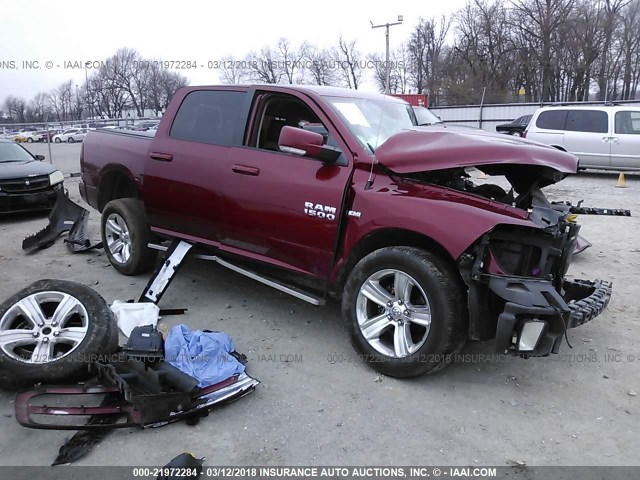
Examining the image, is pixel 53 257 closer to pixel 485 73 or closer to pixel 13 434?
pixel 13 434

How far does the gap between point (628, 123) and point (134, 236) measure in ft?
41.0

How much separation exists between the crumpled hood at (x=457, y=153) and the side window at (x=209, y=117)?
1528mm

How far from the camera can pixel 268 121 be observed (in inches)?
176

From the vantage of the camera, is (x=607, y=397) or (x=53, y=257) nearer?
(x=607, y=397)

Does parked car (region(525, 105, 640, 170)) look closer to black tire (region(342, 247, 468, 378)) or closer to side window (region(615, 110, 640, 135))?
side window (region(615, 110, 640, 135))

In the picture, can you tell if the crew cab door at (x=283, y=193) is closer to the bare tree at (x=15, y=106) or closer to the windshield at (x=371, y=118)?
the windshield at (x=371, y=118)

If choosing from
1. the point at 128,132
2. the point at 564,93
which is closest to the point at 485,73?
the point at 564,93

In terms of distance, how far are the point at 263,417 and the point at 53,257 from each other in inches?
186

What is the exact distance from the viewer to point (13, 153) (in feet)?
33.0

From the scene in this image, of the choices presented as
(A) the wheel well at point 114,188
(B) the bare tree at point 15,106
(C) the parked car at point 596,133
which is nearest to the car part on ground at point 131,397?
(A) the wheel well at point 114,188

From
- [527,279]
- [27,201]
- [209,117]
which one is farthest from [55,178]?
[527,279]

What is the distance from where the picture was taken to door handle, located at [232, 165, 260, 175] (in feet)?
13.8

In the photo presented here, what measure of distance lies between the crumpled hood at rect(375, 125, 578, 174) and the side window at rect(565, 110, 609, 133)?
1101 cm

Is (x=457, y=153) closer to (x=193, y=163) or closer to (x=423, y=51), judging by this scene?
(x=193, y=163)
